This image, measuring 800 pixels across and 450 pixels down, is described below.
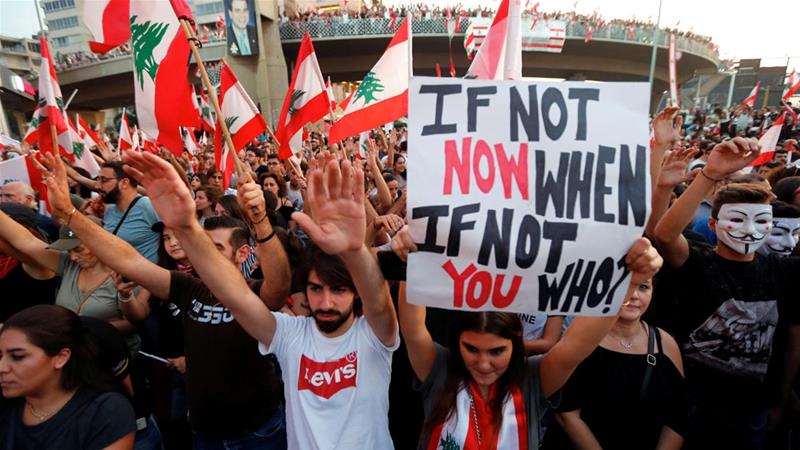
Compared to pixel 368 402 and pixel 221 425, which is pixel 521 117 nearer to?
pixel 368 402

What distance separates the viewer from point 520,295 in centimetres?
155

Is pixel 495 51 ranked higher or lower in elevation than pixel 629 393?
higher

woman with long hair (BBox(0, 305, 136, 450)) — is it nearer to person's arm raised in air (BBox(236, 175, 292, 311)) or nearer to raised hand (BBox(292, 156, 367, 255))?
person's arm raised in air (BBox(236, 175, 292, 311))

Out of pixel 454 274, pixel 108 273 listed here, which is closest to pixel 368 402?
pixel 454 274

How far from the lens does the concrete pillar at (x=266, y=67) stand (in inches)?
1083

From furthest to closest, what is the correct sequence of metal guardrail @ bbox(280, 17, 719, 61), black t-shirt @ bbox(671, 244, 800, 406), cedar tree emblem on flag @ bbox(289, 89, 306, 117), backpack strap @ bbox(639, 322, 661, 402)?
metal guardrail @ bbox(280, 17, 719, 61) → cedar tree emblem on flag @ bbox(289, 89, 306, 117) → black t-shirt @ bbox(671, 244, 800, 406) → backpack strap @ bbox(639, 322, 661, 402)

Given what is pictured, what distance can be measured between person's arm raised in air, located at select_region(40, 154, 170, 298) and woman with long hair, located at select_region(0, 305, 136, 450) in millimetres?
343

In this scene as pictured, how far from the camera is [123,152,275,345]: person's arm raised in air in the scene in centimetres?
171

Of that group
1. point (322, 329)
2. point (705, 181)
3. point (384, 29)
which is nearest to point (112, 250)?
point (322, 329)

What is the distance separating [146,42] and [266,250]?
6.94 feet

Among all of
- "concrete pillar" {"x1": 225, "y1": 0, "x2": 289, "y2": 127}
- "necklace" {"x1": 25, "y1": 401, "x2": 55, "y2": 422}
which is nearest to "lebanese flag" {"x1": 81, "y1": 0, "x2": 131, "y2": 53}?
"necklace" {"x1": 25, "y1": 401, "x2": 55, "y2": 422}

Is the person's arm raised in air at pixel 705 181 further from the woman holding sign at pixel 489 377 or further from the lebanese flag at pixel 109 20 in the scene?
the lebanese flag at pixel 109 20

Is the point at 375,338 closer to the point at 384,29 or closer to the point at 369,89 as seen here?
the point at 369,89

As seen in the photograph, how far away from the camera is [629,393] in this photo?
6.81 feet
